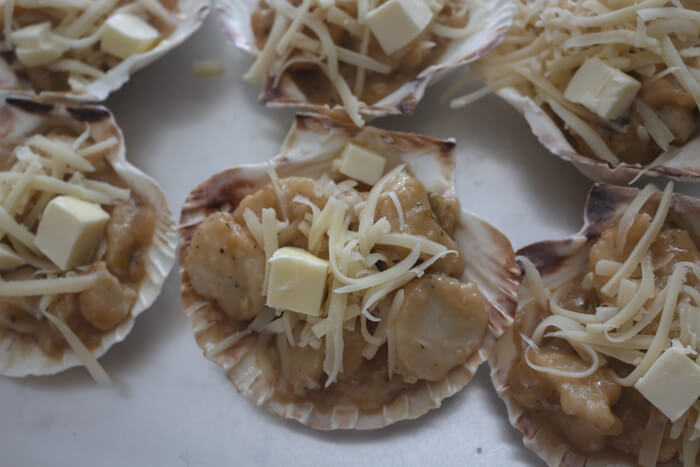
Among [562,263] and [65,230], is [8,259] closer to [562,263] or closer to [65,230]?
[65,230]

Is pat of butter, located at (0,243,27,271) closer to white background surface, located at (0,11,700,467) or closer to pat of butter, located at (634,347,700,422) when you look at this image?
white background surface, located at (0,11,700,467)

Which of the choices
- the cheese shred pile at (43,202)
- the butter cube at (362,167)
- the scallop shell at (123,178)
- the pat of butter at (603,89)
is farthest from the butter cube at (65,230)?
the pat of butter at (603,89)

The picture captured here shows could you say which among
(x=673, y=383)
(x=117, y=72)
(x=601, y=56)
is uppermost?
(x=601, y=56)

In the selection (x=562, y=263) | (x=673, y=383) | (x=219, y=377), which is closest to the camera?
(x=673, y=383)

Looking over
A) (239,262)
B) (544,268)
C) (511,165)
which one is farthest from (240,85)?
(544,268)

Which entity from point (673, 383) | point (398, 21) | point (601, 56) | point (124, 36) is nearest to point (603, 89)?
point (601, 56)

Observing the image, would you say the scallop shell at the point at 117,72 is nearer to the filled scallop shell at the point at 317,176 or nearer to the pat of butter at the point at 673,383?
the filled scallop shell at the point at 317,176

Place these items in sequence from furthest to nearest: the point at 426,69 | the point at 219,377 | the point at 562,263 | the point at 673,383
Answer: the point at 426,69, the point at 219,377, the point at 562,263, the point at 673,383

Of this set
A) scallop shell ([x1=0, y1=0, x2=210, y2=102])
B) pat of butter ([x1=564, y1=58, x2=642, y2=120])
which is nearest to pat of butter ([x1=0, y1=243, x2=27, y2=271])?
scallop shell ([x1=0, y1=0, x2=210, y2=102])
